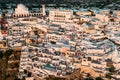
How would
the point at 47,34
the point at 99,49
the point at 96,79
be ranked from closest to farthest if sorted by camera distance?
the point at 96,79, the point at 99,49, the point at 47,34

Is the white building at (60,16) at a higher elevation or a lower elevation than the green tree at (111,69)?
higher

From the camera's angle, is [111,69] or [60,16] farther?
[60,16]

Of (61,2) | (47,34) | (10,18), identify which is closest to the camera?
(47,34)

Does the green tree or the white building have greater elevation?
the white building

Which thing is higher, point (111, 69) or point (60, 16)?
point (60, 16)

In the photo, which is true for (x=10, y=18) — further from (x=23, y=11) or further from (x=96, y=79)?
(x=96, y=79)

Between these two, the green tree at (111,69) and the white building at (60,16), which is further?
the white building at (60,16)

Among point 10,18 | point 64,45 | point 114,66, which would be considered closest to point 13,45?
point 64,45

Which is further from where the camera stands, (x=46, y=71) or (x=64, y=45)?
(x=64, y=45)
